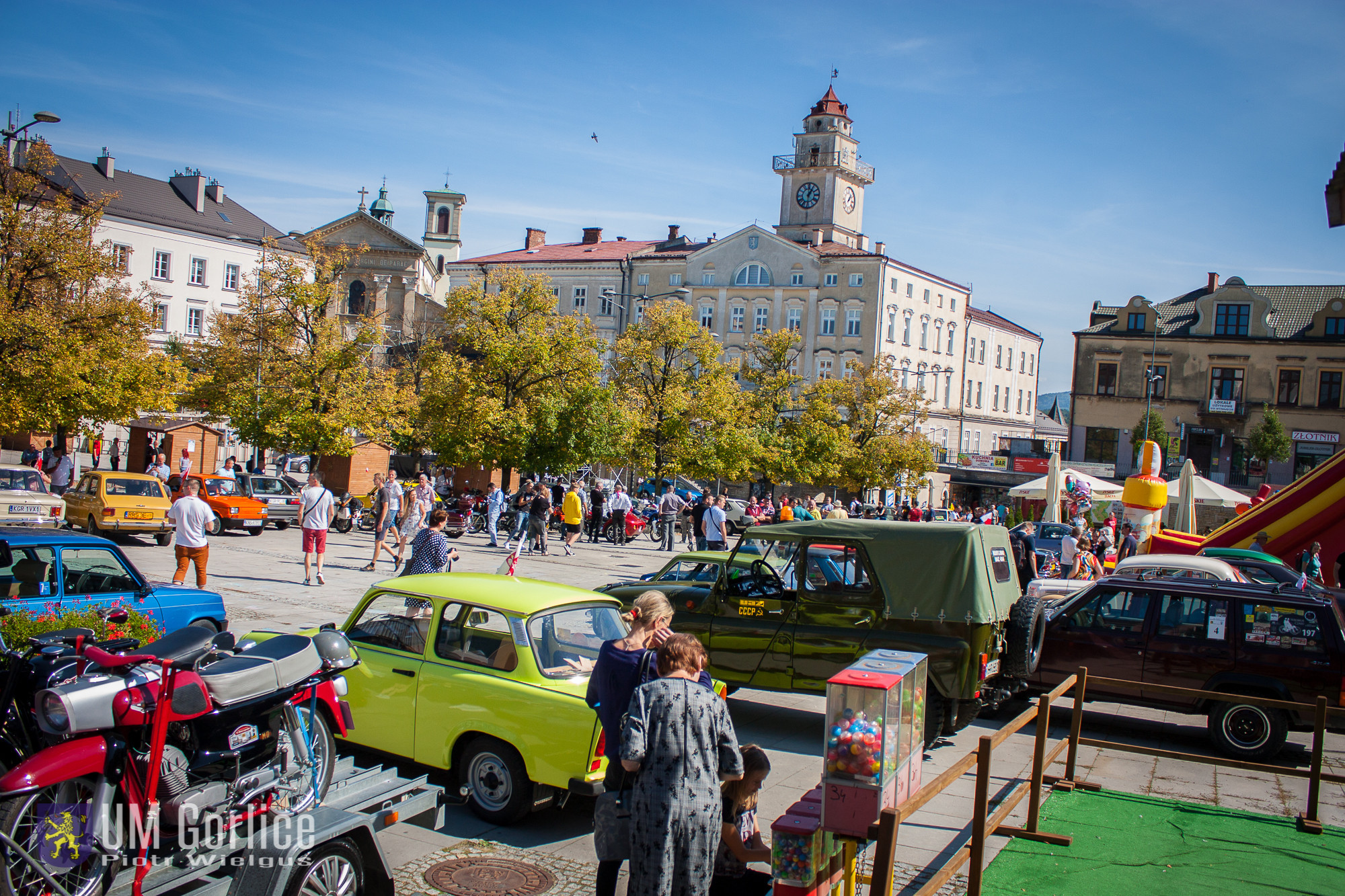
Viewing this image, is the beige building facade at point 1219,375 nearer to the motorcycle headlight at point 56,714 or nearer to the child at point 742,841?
the child at point 742,841

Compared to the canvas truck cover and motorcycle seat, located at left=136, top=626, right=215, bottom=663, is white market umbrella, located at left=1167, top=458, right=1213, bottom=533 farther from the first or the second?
motorcycle seat, located at left=136, top=626, right=215, bottom=663

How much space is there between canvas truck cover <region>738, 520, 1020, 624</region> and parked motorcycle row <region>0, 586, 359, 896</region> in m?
5.63

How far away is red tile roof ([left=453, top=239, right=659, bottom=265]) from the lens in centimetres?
6825

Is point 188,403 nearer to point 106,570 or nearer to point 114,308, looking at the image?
point 114,308

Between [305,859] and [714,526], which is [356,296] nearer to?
[714,526]

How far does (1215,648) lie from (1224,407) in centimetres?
5910

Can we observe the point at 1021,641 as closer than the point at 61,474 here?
Yes

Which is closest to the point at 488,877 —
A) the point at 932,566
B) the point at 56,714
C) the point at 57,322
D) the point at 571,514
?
the point at 56,714

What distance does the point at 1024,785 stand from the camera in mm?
6617

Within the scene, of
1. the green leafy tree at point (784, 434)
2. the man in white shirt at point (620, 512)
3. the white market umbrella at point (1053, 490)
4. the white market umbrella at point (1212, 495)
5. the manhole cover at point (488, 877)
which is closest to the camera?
the manhole cover at point (488, 877)

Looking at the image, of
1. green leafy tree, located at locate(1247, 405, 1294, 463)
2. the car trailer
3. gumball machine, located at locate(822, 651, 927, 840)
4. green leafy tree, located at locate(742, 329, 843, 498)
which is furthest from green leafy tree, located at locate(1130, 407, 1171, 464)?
the car trailer

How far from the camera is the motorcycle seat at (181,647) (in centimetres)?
422

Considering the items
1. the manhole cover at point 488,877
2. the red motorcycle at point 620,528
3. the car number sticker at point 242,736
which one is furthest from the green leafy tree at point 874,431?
the car number sticker at point 242,736

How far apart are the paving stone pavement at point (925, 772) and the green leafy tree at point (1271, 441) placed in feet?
176
